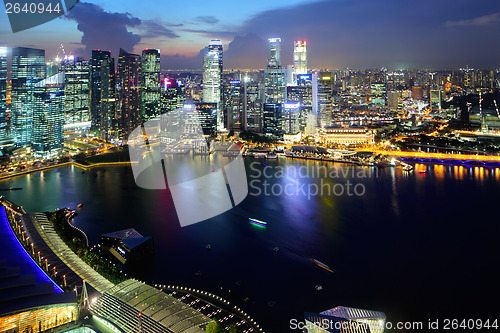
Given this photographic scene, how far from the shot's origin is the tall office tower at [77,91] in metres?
15.8

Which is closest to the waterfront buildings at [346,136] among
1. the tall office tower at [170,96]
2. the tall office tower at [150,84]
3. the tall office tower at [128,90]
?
the tall office tower at [170,96]

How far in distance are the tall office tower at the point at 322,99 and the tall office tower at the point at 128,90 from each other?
735 centimetres

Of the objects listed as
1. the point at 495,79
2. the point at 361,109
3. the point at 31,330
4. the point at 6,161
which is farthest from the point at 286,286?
the point at 495,79

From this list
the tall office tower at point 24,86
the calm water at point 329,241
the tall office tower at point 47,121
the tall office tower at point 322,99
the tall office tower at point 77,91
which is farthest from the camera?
the tall office tower at point 322,99

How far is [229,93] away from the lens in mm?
18438

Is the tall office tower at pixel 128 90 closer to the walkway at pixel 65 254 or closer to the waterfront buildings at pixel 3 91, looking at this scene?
the waterfront buildings at pixel 3 91

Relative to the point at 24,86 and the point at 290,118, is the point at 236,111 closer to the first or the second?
the point at 290,118

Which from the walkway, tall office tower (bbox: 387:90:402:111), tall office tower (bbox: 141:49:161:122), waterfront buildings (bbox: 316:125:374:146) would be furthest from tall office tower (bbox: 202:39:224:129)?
the walkway

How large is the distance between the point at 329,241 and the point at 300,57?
17.4 m

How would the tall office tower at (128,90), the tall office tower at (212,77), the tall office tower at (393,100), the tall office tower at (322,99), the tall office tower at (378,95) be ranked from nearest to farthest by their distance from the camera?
1. the tall office tower at (128,90)
2. the tall office tower at (322,99)
3. the tall office tower at (212,77)
4. the tall office tower at (393,100)
5. the tall office tower at (378,95)

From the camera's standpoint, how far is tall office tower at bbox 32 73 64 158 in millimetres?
11031

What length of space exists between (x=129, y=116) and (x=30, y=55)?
378cm

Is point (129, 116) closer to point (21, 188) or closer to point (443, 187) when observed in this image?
point (21, 188)

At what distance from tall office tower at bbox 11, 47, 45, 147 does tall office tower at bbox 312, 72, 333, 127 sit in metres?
10.5
